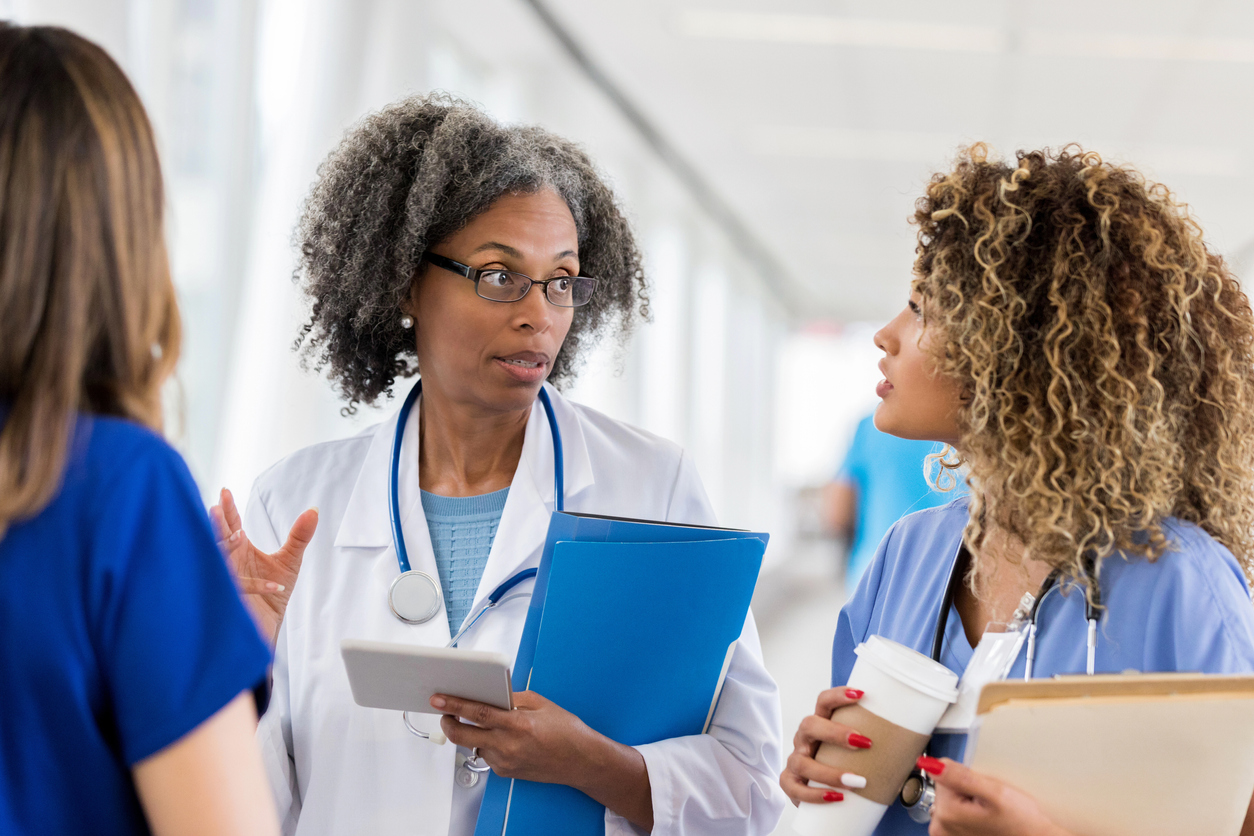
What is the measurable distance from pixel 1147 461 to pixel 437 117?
1.20 meters

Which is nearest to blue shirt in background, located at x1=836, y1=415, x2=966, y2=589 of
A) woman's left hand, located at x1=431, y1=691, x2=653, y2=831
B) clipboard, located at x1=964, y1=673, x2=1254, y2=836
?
woman's left hand, located at x1=431, y1=691, x2=653, y2=831

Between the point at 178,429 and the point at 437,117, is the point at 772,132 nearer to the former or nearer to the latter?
the point at 437,117

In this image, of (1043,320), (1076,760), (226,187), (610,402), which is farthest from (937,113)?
(1076,760)

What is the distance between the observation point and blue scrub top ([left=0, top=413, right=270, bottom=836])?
2.24 ft

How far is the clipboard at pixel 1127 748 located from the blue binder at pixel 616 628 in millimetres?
408

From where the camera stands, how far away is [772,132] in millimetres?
6234

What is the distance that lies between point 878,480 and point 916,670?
103 inches

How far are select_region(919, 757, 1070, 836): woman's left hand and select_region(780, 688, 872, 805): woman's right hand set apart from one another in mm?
105

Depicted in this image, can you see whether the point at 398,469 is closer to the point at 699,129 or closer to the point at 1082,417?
the point at 1082,417

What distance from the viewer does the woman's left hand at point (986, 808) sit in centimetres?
95

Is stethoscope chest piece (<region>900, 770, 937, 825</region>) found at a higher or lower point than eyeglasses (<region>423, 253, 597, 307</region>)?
lower

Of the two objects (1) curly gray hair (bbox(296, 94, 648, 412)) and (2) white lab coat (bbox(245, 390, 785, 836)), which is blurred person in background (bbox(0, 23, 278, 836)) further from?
(1) curly gray hair (bbox(296, 94, 648, 412))

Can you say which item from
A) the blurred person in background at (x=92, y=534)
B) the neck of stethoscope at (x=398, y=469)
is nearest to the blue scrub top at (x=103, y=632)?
the blurred person in background at (x=92, y=534)

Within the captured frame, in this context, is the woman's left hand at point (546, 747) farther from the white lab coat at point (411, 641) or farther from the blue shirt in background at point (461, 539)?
the blue shirt in background at point (461, 539)
